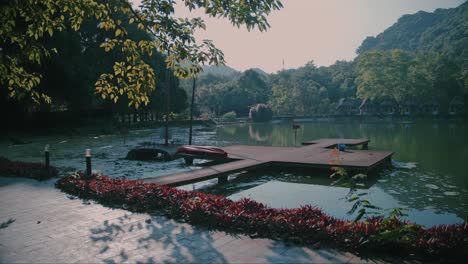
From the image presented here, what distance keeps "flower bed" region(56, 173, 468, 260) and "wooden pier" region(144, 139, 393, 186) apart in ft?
9.89

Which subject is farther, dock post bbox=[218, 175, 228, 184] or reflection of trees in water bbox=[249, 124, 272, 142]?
reflection of trees in water bbox=[249, 124, 272, 142]

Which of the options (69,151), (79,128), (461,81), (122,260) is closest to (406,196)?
(122,260)

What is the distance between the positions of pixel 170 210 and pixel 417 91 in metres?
66.7

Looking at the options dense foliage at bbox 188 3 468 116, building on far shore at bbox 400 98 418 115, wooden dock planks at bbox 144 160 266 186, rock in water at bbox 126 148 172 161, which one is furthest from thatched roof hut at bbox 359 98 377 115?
wooden dock planks at bbox 144 160 266 186

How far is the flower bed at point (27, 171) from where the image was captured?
36.8 feet

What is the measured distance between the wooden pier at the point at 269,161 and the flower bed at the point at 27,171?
3.18 meters

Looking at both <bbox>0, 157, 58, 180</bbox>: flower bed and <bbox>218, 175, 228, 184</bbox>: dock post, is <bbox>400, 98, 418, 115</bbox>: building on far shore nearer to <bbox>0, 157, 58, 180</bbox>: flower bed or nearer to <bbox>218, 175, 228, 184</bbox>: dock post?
<bbox>218, 175, 228, 184</bbox>: dock post

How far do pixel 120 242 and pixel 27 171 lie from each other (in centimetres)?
798

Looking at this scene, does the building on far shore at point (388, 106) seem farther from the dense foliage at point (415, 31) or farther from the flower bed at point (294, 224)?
the flower bed at point (294, 224)

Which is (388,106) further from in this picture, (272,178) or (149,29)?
(149,29)

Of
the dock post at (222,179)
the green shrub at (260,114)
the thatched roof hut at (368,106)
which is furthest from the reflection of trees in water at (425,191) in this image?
the thatched roof hut at (368,106)

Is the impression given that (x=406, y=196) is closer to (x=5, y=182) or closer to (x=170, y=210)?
(x=170, y=210)

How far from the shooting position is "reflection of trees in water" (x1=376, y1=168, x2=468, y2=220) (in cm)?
1056

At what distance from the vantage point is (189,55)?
5.93 metres
